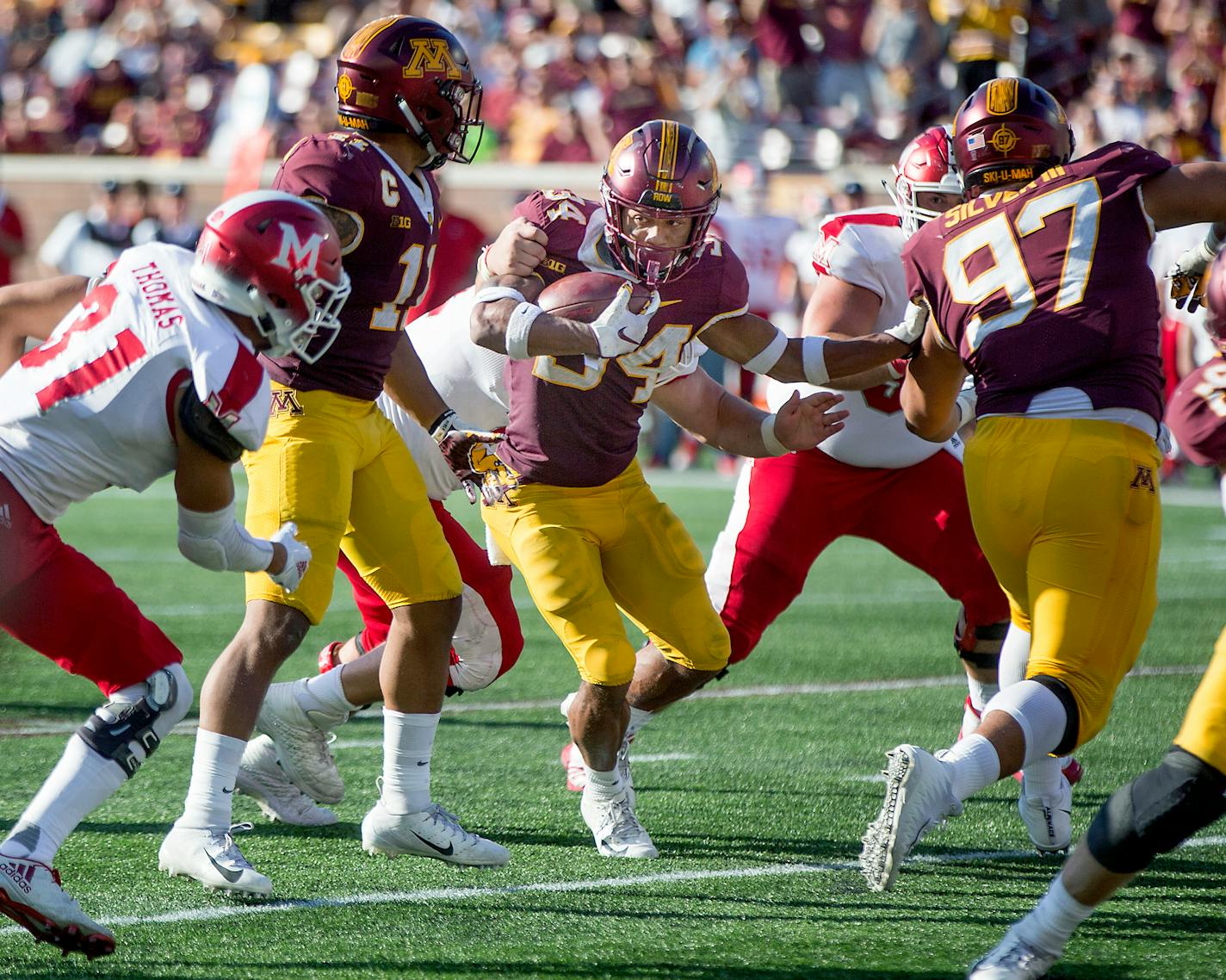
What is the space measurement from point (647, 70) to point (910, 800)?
1336cm

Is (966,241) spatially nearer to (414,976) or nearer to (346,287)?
(346,287)

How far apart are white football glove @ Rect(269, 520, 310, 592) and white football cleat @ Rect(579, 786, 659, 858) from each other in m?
1.09

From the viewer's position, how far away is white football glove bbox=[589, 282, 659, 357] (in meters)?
3.76

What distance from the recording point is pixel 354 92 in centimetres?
409

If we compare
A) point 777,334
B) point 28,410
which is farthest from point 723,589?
point 28,410

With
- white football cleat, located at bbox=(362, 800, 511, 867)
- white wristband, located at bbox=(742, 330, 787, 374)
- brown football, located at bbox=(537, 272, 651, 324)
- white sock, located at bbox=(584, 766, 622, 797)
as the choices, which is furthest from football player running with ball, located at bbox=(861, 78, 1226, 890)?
white football cleat, located at bbox=(362, 800, 511, 867)

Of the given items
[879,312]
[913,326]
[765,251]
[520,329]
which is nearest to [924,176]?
[879,312]

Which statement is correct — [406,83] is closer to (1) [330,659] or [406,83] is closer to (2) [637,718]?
(1) [330,659]

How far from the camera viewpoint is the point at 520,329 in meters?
3.86

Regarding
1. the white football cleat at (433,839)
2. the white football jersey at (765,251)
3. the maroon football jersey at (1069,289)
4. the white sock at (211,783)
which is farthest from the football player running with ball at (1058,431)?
the white football jersey at (765,251)

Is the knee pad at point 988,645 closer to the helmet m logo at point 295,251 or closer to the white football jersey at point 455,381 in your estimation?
the white football jersey at point 455,381

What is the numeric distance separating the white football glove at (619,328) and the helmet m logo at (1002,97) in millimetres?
926

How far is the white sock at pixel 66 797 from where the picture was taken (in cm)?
317

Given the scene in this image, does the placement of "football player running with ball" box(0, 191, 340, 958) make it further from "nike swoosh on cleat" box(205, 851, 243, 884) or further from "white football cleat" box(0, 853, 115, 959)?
"nike swoosh on cleat" box(205, 851, 243, 884)
